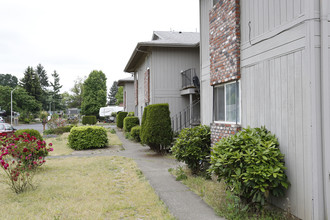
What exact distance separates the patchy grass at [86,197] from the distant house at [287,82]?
2.29 metres

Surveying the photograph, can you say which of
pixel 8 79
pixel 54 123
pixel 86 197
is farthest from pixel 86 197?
pixel 8 79

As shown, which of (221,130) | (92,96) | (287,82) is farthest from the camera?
(92,96)

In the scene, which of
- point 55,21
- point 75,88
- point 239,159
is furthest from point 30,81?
point 239,159

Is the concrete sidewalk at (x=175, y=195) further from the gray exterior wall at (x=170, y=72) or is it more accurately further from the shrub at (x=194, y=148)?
the gray exterior wall at (x=170, y=72)

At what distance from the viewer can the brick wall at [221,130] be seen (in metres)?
6.15

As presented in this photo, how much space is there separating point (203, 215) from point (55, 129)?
23.0 meters

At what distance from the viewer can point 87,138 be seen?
1423 cm

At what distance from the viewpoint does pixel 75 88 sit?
75938mm

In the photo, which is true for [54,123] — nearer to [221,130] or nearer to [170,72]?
[170,72]

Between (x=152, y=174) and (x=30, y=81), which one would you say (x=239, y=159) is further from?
(x=30, y=81)

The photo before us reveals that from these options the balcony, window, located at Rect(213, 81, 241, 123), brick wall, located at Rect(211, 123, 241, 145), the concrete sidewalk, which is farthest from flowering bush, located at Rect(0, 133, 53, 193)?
the balcony

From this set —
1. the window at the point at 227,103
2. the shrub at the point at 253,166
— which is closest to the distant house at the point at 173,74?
the window at the point at 227,103

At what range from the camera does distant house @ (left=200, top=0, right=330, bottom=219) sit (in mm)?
3865

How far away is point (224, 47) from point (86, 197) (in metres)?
4.76
